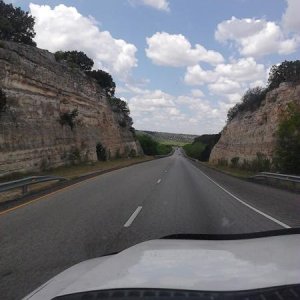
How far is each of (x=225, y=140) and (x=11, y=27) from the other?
4238 centimetres

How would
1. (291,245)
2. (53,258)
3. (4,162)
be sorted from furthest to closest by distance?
(4,162) < (53,258) < (291,245)

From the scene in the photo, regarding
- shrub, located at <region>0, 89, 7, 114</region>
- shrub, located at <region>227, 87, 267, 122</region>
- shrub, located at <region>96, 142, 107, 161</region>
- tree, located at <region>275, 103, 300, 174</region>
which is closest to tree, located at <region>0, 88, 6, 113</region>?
shrub, located at <region>0, 89, 7, 114</region>

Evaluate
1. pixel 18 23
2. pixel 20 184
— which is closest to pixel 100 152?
pixel 18 23

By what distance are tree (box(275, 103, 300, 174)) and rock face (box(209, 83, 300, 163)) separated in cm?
577

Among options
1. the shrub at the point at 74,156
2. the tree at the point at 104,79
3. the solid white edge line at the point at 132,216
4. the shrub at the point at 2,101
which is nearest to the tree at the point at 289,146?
the shrub at the point at 2,101

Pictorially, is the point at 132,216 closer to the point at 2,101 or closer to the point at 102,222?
the point at 102,222

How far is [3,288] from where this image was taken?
21.4ft

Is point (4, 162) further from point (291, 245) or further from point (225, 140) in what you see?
point (225, 140)

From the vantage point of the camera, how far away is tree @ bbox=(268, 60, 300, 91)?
54.0m

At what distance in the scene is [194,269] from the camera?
3.56 metres

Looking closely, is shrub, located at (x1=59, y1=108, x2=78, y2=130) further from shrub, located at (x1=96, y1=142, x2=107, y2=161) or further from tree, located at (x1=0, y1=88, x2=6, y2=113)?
tree, located at (x1=0, y1=88, x2=6, y2=113)

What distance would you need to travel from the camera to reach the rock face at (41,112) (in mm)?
32281

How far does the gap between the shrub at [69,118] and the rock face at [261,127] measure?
18.3 meters

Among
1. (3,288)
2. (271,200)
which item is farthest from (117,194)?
(3,288)
